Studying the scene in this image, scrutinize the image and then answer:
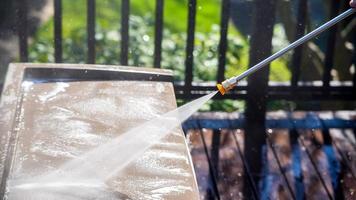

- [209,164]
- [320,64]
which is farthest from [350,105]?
[209,164]

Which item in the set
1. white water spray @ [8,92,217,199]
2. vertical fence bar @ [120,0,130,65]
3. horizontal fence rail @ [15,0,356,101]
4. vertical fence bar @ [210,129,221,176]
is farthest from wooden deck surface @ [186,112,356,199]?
white water spray @ [8,92,217,199]

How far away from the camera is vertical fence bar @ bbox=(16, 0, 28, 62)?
3928 mm

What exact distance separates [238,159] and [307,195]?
1.62ft

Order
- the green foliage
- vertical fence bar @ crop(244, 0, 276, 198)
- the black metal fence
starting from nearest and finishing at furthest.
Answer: vertical fence bar @ crop(244, 0, 276, 198) < the black metal fence < the green foliage

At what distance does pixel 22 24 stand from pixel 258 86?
1.55 meters

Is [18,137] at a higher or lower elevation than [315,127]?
higher

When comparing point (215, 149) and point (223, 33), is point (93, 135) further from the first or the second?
point (223, 33)

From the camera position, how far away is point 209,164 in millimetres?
3557

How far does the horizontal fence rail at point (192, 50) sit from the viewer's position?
396 centimetres

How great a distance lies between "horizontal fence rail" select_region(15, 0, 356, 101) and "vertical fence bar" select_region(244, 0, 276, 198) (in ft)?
0.30

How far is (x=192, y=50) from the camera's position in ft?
13.4

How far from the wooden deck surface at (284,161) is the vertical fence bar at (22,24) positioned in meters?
1.18

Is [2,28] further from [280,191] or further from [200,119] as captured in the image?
[280,191]

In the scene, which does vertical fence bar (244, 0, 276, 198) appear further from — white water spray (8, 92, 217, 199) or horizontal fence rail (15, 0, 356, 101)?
white water spray (8, 92, 217, 199)
